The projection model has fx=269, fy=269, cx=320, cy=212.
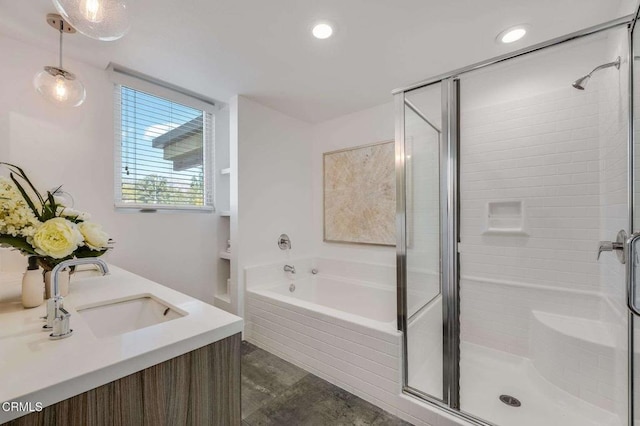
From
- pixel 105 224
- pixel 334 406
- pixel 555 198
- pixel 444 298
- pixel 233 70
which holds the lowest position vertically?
pixel 334 406

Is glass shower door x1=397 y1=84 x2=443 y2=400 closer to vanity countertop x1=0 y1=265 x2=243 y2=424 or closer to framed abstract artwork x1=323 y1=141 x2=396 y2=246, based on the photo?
framed abstract artwork x1=323 y1=141 x2=396 y2=246

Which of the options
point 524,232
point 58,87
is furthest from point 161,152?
point 524,232

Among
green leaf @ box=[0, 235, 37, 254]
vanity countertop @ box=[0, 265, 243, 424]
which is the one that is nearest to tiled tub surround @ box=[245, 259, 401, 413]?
vanity countertop @ box=[0, 265, 243, 424]

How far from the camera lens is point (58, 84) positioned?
1699 millimetres

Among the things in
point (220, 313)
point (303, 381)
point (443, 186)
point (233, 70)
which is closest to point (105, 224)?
point (233, 70)

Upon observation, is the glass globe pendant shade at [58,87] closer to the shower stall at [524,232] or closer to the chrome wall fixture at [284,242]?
the chrome wall fixture at [284,242]

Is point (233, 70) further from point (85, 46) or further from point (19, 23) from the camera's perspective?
point (19, 23)

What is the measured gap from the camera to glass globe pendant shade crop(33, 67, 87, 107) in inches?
65.0

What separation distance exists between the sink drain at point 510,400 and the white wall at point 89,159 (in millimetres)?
2651

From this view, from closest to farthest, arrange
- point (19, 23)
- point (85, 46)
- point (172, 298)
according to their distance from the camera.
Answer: point (172, 298) < point (19, 23) < point (85, 46)

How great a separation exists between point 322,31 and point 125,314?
1.90 meters

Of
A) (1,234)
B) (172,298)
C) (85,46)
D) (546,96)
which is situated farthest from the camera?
(546,96)

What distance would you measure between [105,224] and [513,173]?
128 inches

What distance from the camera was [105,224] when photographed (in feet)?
6.98
